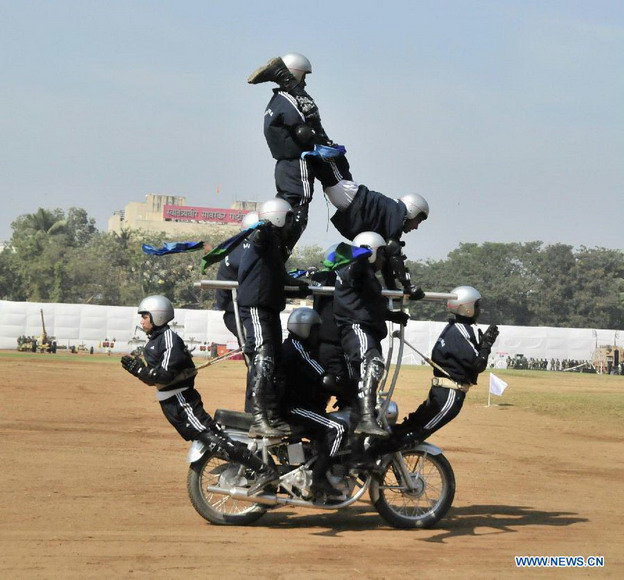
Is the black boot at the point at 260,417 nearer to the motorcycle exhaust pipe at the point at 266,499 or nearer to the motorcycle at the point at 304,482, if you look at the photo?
the motorcycle at the point at 304,482

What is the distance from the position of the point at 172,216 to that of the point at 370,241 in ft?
505

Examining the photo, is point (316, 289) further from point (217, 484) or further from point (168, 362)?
point (217, 484)

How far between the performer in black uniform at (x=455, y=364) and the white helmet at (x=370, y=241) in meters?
1.13

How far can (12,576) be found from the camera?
782 cm

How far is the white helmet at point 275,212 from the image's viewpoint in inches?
399

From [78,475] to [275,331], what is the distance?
4.54 metres

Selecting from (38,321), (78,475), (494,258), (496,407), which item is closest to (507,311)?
(494,258)

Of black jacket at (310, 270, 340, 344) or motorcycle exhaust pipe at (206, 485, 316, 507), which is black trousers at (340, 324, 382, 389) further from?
motorcycle exhaust pipe at (206, 485, 316, 507)

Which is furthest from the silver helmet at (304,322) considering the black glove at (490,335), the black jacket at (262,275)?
the black glove at (490,335)

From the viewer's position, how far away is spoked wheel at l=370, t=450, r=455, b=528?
35.3 ft

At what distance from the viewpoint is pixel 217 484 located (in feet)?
34.1

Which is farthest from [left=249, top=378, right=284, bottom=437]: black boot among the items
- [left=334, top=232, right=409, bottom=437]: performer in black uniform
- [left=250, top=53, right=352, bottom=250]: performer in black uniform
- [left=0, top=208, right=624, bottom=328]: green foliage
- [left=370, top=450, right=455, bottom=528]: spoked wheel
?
[left=0, top=208, right=624, bottom=328]: green foliage

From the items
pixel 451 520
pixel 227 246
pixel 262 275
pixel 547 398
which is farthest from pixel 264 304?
pixel 547 398

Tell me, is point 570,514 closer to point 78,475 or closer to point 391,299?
point 391,299
